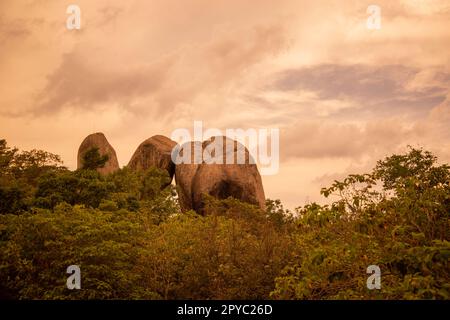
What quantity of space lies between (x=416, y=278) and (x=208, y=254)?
7815 mm

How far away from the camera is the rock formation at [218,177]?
33.8 meters

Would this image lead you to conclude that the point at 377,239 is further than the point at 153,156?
No

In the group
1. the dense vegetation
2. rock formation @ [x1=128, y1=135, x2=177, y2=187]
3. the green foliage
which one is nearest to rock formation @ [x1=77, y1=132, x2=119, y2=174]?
rock formation @ [x1=128, y1=135, x2=177, y2=187]

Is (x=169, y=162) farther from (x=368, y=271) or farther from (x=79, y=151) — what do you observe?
(x=368, y=271)

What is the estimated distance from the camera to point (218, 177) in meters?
34.1

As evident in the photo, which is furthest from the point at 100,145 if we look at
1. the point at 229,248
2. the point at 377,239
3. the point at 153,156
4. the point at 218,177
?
the point at 377,239

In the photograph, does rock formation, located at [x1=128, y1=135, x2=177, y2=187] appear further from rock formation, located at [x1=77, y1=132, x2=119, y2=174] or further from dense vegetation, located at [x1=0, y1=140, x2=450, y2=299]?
dense vegetation, located at [x1=0, y1=140, x2=450, y2=299]

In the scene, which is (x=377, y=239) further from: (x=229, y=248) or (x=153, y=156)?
(x=153, y=156)

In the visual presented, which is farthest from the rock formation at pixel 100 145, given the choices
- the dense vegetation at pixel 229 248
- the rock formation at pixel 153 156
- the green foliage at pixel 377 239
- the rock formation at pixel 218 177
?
the green foliage at pixel 377 239

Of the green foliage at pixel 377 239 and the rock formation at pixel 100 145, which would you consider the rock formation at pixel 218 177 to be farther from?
the green foliage at pixel 377 239

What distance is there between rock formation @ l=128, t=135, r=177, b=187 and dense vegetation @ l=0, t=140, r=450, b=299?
16.5m

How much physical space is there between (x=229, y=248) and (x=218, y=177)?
787 inches

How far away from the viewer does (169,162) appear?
38.8m

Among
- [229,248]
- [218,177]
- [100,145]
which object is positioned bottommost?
[229,248]
